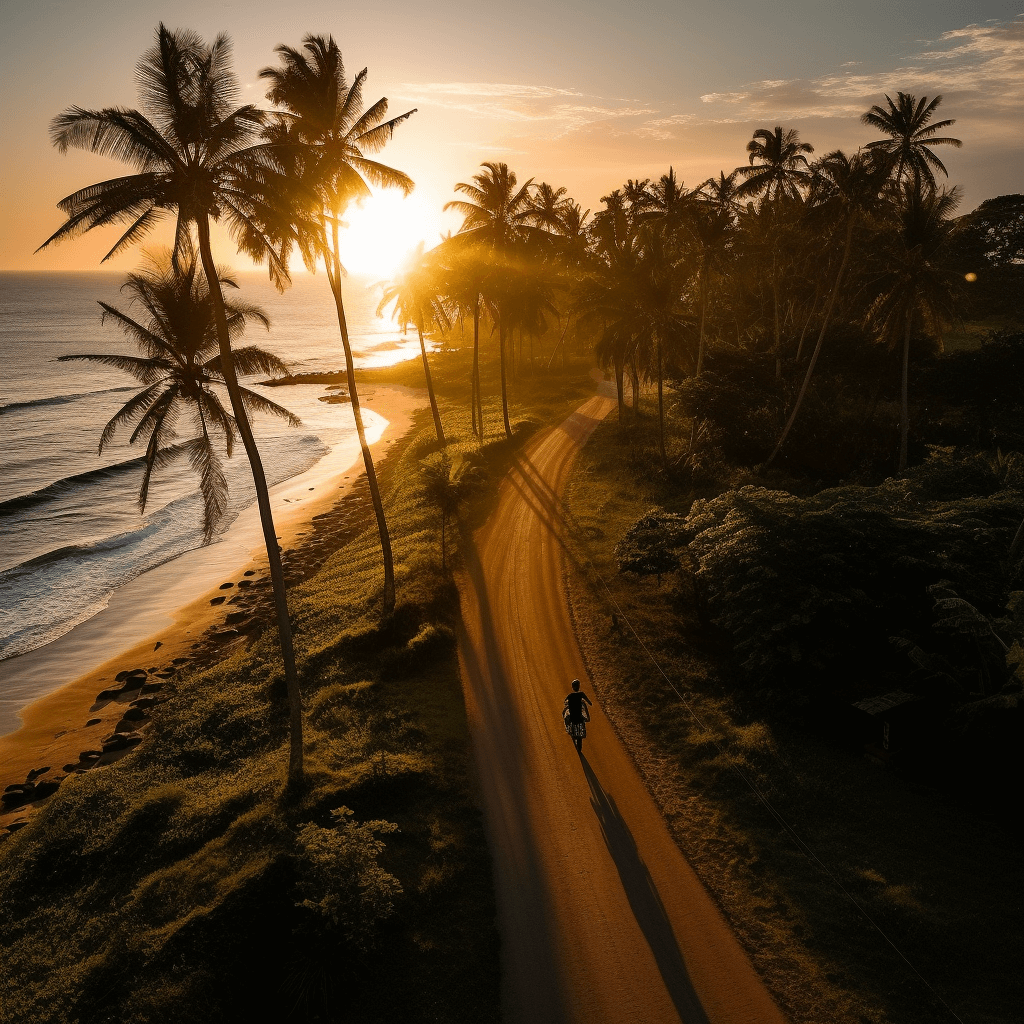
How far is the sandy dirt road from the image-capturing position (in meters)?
11.1

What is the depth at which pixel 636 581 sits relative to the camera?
27.2 meters

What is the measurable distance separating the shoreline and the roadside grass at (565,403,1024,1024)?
1936 cm

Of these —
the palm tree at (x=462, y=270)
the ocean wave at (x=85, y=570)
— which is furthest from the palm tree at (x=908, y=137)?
the ocean wave at (x=85, y=570)

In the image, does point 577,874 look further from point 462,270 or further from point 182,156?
point 462,270

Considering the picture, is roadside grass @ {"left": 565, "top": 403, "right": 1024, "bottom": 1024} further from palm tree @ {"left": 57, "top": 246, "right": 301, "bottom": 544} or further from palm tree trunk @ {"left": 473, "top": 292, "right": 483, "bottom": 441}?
palm tree trunk @ {"left": 473, "top": 292, "right": 483, "bottom": 441}

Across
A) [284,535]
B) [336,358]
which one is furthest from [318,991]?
[336,358]

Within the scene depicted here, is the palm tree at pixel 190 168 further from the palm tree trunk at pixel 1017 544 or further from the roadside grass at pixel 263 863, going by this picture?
the palm tree trunk at pixel 1017 544

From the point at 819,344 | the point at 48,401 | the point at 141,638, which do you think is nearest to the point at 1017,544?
the point at 819,344

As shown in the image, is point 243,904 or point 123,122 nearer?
point 243,904

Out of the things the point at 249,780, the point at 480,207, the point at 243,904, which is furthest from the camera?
the point at 480,207

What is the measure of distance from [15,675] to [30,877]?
17.3 meters

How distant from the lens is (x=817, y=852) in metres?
13.4

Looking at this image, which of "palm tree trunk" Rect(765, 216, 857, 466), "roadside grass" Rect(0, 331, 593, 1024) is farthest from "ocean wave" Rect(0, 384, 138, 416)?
"palm tree trunk" Rect(765, 216, 857, 466)

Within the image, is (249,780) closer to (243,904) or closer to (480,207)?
(243,904)
